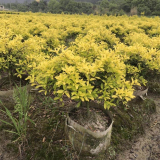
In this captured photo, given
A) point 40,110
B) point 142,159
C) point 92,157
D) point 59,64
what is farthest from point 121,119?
point 59,64

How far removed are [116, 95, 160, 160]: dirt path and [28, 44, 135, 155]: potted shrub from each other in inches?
22.3

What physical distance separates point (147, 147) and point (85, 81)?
6.71ft

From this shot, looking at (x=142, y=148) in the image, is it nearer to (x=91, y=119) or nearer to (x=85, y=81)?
(x=91, y=119)

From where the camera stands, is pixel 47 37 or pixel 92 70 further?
pixel 47 37

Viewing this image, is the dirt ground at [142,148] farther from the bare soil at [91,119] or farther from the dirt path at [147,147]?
the bare soil at [91,119]

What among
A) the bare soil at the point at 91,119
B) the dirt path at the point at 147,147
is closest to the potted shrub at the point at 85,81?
the bare soil at the point at 91,119

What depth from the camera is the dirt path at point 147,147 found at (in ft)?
8.90

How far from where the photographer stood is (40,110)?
329 cm

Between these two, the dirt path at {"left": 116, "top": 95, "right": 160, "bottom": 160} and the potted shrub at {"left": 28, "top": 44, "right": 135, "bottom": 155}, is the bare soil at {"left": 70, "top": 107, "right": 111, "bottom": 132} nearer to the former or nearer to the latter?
the potted shrub at {"left": 28, "top": 44, "right": 135, "bottom": 155}

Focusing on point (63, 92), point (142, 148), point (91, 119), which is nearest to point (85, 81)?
point (63, 92)

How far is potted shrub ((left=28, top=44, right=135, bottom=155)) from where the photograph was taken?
1926mm

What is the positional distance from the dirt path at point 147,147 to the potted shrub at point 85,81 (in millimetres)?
567

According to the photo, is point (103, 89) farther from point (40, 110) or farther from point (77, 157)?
point (40, 110)

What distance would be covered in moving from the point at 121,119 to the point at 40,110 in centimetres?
175
